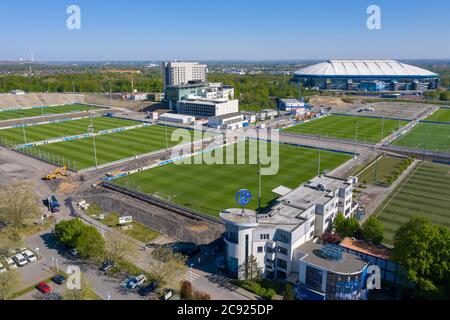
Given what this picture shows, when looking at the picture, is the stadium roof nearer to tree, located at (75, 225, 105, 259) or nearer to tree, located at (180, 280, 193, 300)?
tree, located at (75, 225, 105, 259)

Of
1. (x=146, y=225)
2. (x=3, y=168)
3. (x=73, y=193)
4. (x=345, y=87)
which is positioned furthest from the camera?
(x=345, y=87)

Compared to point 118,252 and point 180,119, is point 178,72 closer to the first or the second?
point 180,119

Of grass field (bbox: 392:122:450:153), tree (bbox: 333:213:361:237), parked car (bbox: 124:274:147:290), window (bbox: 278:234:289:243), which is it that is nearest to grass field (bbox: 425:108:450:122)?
grass field (bbox: 392:122:450:153)

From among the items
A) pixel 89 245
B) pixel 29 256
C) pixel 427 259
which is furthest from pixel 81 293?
pixel 427 259
